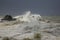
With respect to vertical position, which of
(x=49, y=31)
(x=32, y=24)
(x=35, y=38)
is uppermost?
(x=32, y=24)

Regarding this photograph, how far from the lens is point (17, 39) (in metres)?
2.06

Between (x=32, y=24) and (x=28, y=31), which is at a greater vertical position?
(x=32, y=24)

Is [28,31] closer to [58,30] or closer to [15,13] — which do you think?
[58,30]

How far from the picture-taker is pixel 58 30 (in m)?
2.57

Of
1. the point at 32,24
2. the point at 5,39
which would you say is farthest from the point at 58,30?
the point at 5,39

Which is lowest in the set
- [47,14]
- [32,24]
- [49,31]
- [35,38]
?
[35,38]

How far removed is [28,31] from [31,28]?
4.7 inches

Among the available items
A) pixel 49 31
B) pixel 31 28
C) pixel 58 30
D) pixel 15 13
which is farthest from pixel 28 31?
pixel 15 13

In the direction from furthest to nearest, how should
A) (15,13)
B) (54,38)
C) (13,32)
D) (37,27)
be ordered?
1. (15,13)
2. (37,27)
3. (13,32)
4. (54,38)

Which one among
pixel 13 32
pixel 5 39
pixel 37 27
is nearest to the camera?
pixel 5 39

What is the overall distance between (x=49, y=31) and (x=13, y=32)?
0.50 meters

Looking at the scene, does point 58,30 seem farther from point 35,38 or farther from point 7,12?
point 7,12

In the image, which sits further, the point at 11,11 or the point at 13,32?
the point at 11,11

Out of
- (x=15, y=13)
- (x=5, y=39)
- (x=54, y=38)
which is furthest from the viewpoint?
(x=15, y=13)
